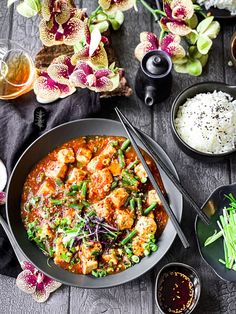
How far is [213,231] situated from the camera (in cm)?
299

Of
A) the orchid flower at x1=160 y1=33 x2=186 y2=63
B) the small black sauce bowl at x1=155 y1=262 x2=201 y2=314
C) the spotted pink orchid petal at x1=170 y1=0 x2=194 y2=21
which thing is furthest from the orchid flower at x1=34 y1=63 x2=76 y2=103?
the small black sauce bowl at x1=155 y1=262 x2=201 y2=314

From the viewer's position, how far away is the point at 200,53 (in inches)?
121

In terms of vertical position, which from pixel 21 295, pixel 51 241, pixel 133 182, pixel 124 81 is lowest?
pixel 21 295

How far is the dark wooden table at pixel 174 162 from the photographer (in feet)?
9.76

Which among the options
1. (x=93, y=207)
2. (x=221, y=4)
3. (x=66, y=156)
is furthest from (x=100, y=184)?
(x=221, y=4)

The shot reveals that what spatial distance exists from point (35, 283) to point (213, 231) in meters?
0.94

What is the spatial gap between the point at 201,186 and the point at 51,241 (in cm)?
84

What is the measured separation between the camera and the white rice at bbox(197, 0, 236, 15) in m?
3.19

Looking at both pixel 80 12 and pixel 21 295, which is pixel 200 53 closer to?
pixel 80 12

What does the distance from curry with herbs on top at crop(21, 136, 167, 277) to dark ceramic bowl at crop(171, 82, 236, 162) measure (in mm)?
185

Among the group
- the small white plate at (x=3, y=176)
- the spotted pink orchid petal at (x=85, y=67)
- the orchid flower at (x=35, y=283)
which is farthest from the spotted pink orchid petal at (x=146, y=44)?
the orchid flower at (x=35, y=283)

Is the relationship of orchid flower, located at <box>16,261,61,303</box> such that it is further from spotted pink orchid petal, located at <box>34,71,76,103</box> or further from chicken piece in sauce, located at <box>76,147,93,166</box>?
spotted pink orchid petal, located at <box>34,71,76,103</box>

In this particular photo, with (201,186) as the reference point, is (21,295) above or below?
below

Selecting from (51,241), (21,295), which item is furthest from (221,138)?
(21,295)
